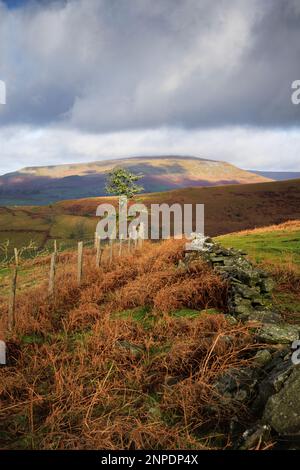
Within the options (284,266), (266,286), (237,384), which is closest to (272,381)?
(237,384)

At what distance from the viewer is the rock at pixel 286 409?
4.54 meters

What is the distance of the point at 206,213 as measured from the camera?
74.8 meters

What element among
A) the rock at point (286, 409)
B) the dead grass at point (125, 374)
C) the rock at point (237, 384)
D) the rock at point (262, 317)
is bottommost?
the dead grass at point (125, 374)

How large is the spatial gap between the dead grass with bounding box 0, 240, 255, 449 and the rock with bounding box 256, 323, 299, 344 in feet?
0.97

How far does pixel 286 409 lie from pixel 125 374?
10.3ft

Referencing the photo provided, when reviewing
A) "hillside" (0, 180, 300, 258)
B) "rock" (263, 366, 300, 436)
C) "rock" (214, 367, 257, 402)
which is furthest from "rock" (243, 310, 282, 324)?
"hillside" (0, 180, 300, 258)

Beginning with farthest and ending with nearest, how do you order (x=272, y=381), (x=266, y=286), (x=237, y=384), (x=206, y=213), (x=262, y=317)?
1. (x=206, y=213)
2. (x=266, y=286)
3. (x=262, y=317)
4. (x=237, y=384)
5. (x=272, y=381)

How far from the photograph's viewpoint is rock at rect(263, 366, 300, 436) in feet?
14.9

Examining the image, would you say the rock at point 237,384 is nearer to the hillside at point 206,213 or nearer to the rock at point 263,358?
the rock at point 263,358

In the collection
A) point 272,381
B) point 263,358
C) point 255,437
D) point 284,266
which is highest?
point 284,266

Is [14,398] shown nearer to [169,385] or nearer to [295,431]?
[169,385]

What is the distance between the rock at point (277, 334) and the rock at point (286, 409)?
1681 millimetres

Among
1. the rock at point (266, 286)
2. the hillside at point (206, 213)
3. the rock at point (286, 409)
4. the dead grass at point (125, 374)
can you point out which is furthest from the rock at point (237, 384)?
the hillside at point (206, 213)

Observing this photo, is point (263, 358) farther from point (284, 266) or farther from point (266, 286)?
point (284, 266)
